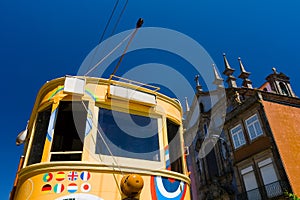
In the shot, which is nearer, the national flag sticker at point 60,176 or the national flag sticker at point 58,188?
the national flag sticker at point 58,188

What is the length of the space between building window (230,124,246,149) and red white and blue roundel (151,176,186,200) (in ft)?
52.4

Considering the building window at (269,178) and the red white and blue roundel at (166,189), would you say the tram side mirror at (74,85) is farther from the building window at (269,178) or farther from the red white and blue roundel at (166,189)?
the building window at (269,178)

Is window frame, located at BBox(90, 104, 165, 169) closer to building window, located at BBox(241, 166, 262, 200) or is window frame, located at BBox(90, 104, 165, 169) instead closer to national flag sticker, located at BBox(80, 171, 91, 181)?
national flag sticker, located at BBox(80, 171, 91, 181)

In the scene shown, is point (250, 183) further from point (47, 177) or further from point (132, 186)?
point (47, 177)

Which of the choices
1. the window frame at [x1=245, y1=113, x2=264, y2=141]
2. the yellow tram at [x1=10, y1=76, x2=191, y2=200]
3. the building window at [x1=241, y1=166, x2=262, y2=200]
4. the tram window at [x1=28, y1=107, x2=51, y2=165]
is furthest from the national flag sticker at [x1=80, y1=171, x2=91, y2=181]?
the window frame at [x1=245, y1=113, x2=264, y2=141]

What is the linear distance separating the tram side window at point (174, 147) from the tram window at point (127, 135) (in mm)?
528

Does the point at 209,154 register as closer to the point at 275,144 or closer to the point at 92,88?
the point at 275,144

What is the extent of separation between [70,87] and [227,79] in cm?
2221

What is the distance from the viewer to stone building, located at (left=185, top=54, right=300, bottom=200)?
1647 centimetres

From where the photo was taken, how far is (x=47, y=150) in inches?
194

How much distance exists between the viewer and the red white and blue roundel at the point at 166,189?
5.02 meters

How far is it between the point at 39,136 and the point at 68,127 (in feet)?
2.47

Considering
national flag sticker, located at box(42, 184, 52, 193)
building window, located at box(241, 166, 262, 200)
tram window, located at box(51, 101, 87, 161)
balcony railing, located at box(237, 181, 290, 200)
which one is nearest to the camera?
national flag sticker, located at box(42, 184, 52, 193)

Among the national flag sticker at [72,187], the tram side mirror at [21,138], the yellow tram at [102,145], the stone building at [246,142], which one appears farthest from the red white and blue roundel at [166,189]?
the stone building at [246,142]
